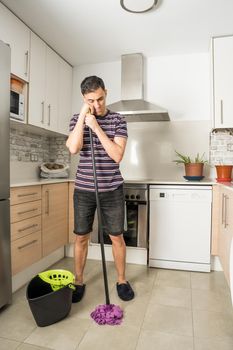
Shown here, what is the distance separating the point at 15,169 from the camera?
241cm

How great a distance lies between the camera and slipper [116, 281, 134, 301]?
169 cm

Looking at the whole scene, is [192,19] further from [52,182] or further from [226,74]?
[52,182]

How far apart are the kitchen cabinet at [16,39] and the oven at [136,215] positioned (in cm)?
130

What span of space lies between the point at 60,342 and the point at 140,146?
6.47 ft

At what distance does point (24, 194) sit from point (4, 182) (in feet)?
1.04

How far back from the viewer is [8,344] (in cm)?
127

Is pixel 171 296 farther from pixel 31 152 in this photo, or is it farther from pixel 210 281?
pixel 31 152

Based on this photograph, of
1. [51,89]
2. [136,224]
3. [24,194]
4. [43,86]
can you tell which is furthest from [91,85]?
[136,224]

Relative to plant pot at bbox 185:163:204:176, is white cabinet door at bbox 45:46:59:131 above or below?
above

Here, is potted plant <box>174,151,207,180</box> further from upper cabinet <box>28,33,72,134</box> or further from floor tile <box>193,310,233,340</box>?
upper cabinet <box>28,33,72,134</box>

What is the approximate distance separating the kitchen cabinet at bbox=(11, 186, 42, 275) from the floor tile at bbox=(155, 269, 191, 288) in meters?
0.99

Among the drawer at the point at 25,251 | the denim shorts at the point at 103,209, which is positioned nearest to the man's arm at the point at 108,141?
the denim shorts at the point at 103,209

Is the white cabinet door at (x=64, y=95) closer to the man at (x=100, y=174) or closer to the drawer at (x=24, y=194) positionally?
the drawer at (x=24, y=194)

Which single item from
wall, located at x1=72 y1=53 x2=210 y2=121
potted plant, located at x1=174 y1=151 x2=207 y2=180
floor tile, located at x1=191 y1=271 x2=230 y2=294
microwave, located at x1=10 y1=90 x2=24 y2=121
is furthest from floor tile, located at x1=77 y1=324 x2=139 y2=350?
wall, located at x1=72 y1=53 x2=210 y2=121
